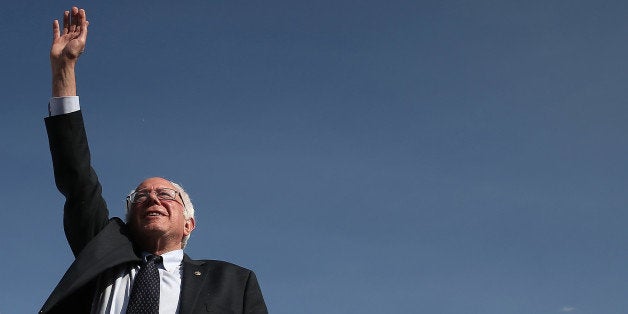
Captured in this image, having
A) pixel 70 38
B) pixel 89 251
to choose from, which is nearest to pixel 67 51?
pixel 70 38

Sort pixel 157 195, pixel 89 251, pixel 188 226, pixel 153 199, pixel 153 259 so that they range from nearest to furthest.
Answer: pixel 89 251 < pixel 153 259 < pixel 153 199 < pixel 157 195 < pixel 188 226

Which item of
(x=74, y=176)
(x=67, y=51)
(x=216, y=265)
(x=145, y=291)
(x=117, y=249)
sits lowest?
(x=145, y=291)

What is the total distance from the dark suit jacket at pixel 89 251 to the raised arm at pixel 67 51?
29 cm

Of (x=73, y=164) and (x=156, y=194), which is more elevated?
(x=73, y=164)

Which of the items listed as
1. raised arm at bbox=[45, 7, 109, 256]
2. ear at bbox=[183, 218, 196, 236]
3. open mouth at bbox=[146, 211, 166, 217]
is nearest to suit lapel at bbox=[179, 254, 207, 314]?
ear at bbox=[183, 218, 196, 236]

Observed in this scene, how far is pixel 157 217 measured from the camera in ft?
22.6

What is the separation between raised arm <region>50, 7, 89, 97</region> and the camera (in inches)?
260

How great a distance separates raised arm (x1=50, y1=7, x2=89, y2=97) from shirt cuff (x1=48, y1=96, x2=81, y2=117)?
5 cm

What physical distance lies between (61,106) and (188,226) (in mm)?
1763

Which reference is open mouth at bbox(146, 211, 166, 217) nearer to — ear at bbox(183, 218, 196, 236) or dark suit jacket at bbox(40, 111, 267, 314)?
dark suit jacket at bbox(40, 111, 267, 314)

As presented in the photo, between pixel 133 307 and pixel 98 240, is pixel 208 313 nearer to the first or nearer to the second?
pixel 133 307

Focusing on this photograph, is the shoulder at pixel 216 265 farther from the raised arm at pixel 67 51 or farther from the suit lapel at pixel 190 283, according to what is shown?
the raised arm at pixel 67 51

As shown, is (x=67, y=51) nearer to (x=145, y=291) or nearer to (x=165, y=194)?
(x=165, y=194)

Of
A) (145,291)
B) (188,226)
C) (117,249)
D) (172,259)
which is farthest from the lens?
(188,226)
